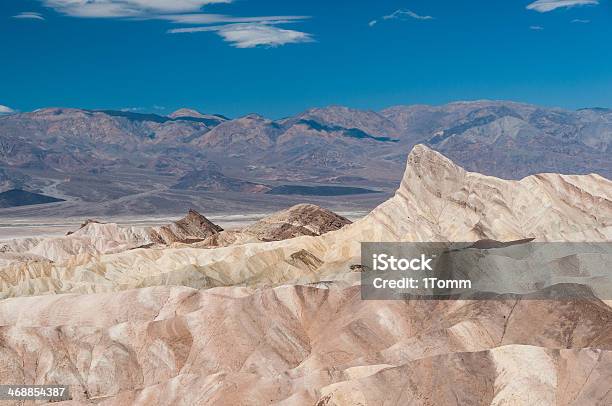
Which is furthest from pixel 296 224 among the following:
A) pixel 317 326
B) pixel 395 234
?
pixel 317 326

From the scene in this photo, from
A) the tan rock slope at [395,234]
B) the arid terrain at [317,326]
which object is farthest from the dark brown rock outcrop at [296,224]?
the arid terrain at [317,326]

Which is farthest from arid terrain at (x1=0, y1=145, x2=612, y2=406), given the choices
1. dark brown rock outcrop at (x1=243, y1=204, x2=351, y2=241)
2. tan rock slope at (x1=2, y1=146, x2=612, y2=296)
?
dark brown rock outcrop at (x1=243, y1=204, x2=351, y2=241)

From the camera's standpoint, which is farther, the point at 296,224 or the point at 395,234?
the point at 296,224

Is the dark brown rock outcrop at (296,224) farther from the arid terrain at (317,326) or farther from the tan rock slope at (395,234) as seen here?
the arid terrain at (317,326)

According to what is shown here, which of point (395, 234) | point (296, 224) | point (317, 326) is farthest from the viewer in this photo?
point (296, 224)

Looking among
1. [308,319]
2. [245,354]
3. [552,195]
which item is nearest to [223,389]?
[245,354]

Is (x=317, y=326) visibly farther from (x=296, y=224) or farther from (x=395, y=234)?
(x=296, y=224)

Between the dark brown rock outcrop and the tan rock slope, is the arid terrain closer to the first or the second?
the tan rock slope

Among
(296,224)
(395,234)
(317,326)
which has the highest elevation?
(317,326)

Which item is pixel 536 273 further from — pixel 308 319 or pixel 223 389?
pixel 223 389
